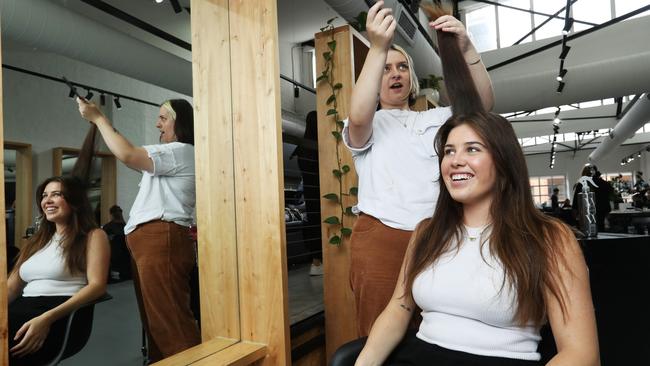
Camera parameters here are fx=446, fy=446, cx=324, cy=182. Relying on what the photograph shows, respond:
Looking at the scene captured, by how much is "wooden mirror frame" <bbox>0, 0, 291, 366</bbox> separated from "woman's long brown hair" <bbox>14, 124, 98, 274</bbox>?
1.71 ft

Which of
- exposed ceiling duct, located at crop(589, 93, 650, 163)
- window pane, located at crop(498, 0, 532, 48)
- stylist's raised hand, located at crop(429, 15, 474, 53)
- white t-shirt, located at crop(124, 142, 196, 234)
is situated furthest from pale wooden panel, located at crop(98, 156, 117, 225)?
window pane, located at crop(498, 0, 532, 48)

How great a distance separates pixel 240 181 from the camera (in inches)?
75.1

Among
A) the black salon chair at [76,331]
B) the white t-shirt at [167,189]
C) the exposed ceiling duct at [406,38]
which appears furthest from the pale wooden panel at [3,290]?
the exposed ceiling duct at [406,38]

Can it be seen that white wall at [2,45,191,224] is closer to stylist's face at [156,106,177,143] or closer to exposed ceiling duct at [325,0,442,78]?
stylist's face at [156,106,177,143]

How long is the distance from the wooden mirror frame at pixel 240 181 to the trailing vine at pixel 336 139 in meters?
0.72

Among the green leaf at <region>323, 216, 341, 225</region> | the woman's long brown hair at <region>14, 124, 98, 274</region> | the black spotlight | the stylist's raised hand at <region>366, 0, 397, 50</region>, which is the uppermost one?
the black spotlight

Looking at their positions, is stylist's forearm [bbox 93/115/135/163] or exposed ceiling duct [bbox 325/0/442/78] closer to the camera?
stylist's forearm [bbox 93/115/135/163]

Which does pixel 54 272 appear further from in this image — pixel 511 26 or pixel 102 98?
pixel 511 26

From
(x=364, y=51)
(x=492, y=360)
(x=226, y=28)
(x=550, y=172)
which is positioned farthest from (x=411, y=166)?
(x=550, y=172)

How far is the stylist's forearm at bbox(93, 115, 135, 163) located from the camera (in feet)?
4.95

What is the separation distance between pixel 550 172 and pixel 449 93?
17.8 metres

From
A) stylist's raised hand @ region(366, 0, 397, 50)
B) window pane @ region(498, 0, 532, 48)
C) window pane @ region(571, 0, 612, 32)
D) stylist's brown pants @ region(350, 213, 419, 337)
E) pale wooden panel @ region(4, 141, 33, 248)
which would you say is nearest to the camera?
pale wooden panel @ region(4, 141, 33, 248)

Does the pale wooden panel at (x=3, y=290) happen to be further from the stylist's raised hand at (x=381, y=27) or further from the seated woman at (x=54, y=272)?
the stylist's raised hand at (x=381, y=27)

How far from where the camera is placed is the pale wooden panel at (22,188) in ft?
4.11
